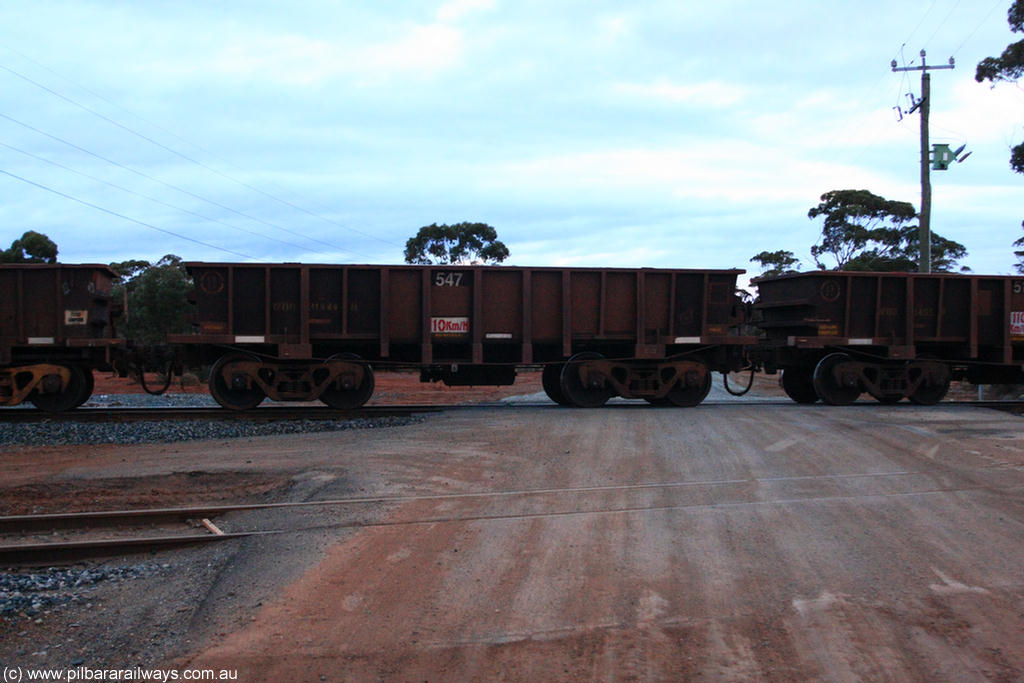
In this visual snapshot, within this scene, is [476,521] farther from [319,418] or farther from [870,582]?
[319,418]

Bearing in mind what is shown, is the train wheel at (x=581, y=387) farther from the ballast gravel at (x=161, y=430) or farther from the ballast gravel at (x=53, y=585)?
the ballast gravel at (x=53, y=585)

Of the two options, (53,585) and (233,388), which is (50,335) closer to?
(233,388)

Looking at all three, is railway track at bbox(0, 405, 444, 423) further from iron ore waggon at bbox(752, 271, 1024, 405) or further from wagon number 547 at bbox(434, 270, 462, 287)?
iron ore waggon at bbox(752, 271, 1024, 405)

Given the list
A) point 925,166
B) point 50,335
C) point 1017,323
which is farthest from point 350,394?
point 925,166

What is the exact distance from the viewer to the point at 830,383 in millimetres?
15984

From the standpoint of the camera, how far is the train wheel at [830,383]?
52.3 feet

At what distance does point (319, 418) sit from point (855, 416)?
30.2 ft

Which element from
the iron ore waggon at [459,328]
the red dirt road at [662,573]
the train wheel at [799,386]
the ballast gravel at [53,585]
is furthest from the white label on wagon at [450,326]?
the ballast gravel at [53,585]

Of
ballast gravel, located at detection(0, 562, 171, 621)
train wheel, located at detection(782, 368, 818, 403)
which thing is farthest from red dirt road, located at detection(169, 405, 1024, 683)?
train wheel, located at detection(782, 368, 818, 403)

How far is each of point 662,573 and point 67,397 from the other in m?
12.5

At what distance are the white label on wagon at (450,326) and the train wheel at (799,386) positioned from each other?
7.50m

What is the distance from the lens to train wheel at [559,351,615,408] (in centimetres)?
1495

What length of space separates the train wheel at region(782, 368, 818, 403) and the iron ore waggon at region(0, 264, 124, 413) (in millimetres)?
13888

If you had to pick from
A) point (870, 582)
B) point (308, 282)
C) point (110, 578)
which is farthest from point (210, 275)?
point (870, 582)
